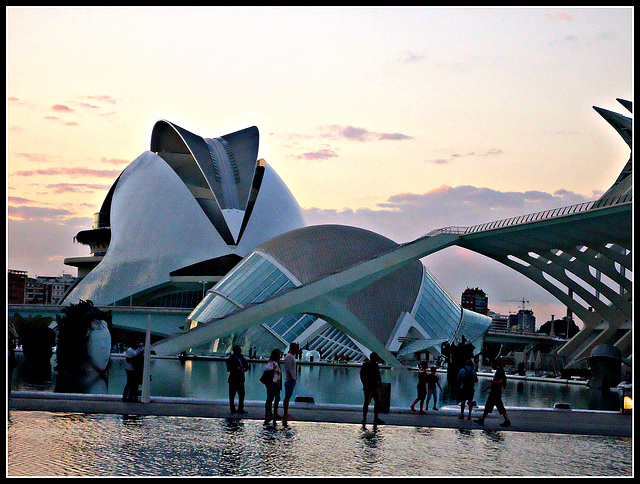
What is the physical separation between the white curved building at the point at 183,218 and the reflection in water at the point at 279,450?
5921 cm

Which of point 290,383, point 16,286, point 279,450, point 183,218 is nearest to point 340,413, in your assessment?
point 290,383

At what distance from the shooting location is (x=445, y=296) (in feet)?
174

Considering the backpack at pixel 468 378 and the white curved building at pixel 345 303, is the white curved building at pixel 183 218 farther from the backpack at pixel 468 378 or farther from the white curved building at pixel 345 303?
the backpack at pixel 468 378

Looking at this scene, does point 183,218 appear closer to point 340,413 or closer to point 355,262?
Answer: point 355,262

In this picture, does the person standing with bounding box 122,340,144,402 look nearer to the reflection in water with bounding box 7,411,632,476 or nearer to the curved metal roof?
the reflection in water with bounding box 7,411,632,476

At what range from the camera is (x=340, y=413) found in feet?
52.7

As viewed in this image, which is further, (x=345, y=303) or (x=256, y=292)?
(x=256, y=292)

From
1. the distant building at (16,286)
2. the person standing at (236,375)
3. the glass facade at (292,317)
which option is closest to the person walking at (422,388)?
the person standing at (236,375)

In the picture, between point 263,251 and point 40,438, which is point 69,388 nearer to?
point 40,438

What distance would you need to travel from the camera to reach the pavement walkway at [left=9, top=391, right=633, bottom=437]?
14.7 m

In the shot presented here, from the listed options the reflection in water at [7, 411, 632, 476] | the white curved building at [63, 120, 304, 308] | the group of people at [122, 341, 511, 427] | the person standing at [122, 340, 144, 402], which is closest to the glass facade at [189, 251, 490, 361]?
the white curved building at [63, 120, 304, 308]

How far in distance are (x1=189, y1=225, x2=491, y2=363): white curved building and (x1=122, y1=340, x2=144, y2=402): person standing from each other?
1123 inches

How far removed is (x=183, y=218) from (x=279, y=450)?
2484 inches

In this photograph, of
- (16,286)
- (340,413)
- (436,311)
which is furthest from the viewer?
(16,286)
